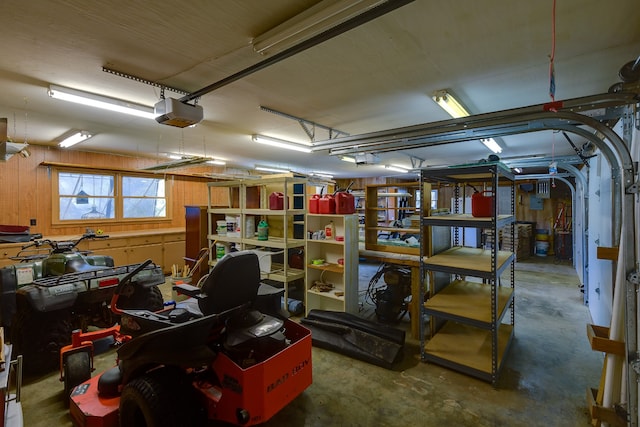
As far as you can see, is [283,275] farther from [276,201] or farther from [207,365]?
[207,365]

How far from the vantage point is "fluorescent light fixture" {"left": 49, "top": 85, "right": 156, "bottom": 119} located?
2924 mm

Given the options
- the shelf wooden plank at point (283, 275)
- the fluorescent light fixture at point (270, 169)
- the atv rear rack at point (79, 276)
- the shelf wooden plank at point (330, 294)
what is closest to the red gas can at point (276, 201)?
the shelf wooden plank at point (283, 275)

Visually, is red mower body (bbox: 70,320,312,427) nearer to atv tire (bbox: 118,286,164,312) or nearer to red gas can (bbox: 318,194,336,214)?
atv tire (bbox: 118,286,164,312)

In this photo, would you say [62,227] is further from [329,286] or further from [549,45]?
[549,45]

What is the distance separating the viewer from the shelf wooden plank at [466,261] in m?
2.72

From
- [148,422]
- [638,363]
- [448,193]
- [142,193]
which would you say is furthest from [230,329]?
[448,193]

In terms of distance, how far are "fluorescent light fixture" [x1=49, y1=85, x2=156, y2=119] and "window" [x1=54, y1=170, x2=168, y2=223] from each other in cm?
404

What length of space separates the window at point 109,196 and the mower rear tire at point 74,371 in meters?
5.03

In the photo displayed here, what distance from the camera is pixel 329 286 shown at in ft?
13.5

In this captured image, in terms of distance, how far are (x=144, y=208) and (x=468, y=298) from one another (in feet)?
24.3

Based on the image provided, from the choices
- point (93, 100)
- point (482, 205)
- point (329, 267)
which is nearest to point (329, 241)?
point (329, 267)

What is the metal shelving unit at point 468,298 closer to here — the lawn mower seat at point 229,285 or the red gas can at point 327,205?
the red gas can at point 327,205

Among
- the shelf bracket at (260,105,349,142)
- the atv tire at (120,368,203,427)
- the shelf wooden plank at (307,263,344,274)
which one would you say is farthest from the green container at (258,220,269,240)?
the atv tire at (120,368,203,427)

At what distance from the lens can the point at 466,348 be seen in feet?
9.88
